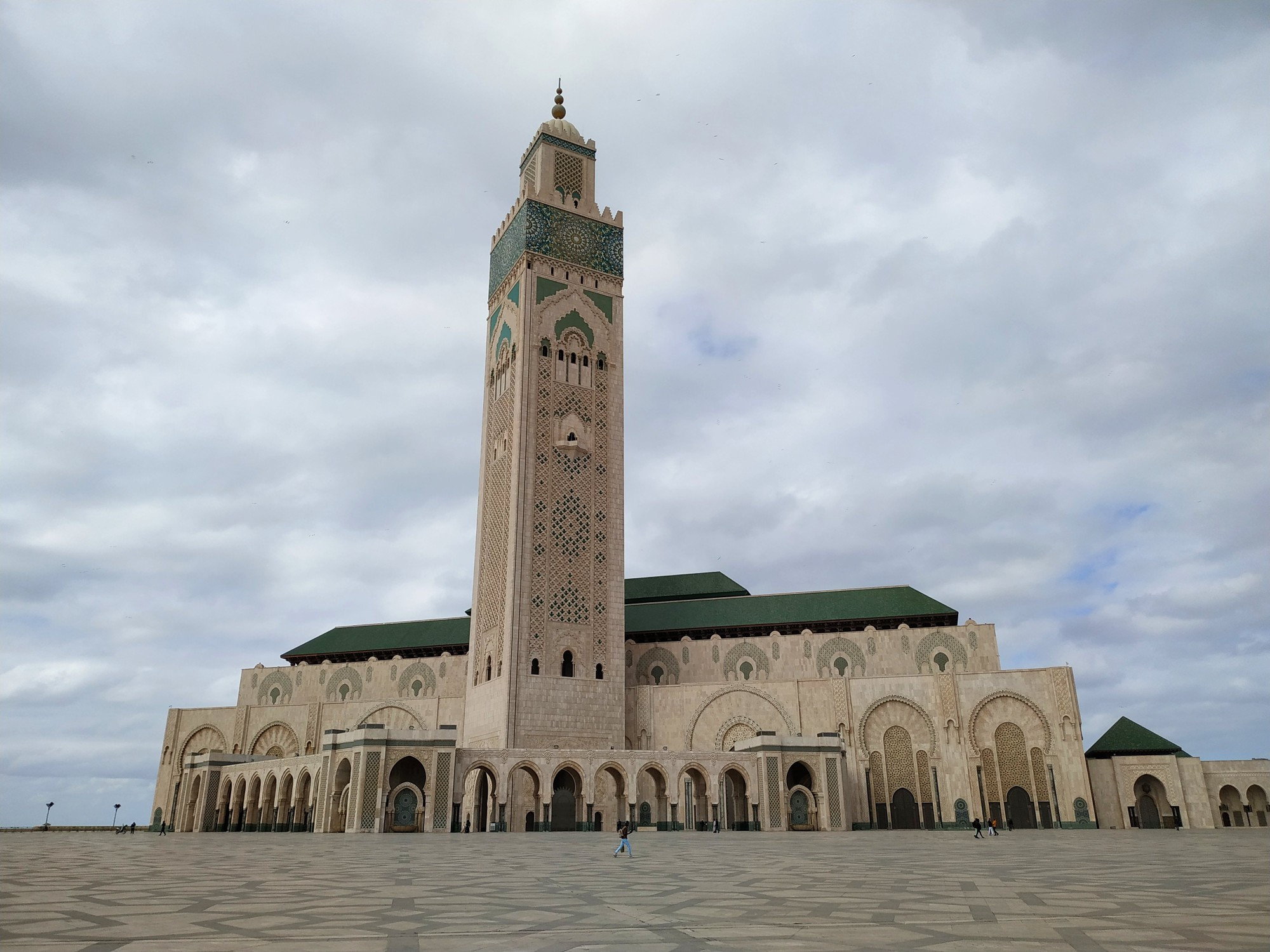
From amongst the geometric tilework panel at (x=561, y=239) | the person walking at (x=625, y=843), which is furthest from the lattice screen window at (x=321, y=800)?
the geometric tilework panel at (x=561, y=239)

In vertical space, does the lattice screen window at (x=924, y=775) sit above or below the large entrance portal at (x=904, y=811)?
above

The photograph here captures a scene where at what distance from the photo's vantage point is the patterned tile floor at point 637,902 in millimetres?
5137

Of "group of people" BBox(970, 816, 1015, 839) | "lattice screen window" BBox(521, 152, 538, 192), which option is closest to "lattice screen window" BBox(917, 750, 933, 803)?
"group of people" BBox(970, 816, 1015, 839)

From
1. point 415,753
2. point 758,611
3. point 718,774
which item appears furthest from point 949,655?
point 415,753

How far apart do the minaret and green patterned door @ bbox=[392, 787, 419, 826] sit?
381 cm

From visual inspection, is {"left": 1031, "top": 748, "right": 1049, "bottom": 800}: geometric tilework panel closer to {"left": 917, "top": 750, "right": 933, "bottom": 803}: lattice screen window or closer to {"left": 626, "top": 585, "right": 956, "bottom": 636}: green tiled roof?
{"left": 917, "top": 750, "right": 933, "bottom": 803}: lattice screen window

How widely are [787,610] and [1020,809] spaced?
12.2 m

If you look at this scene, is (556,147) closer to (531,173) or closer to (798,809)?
(531,173)

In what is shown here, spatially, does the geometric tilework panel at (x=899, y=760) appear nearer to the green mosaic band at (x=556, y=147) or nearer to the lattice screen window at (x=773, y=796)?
the lattice screen window at (x=773, y=796)

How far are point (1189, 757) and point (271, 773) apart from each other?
3474 centimetres

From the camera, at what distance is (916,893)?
808 centimetres

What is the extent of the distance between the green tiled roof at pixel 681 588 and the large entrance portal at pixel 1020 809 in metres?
15.2

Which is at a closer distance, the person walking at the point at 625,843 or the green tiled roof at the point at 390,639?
the person walking at the point at 625,843

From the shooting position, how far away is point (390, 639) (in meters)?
47.7
